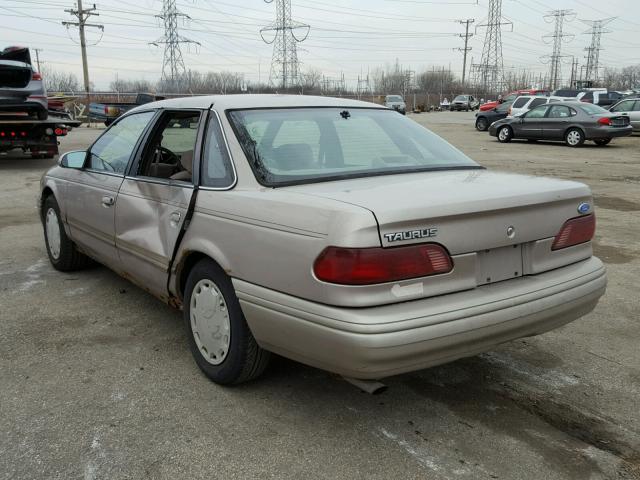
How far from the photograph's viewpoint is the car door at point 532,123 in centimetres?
2050

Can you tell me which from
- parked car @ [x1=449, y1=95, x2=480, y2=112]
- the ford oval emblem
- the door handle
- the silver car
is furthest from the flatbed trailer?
parked car @ [x1=449, y1=95, x2=480, y2=112]

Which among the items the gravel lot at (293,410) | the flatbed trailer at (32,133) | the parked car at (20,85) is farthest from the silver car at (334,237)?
the flatbed trailer at (32,133)

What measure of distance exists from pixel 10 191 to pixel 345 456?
31.7 feet

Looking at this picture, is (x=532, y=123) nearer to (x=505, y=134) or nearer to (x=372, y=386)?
(x=505, y=134)

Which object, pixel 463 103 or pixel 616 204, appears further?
pixel 463 103

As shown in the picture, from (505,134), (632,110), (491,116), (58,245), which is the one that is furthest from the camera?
(491,116)

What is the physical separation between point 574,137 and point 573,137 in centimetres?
5

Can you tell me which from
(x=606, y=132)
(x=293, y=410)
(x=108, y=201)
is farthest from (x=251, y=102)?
(x=606, y=132)

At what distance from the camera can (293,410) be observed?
9.71ft

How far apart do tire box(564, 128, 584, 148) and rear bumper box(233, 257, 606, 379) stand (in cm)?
1823

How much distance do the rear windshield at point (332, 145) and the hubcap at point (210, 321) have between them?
2.17 ft

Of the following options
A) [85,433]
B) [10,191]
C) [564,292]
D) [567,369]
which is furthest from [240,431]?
[10,191]

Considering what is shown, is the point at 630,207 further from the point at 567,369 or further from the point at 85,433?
the point at 85,433

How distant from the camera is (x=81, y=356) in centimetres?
359
